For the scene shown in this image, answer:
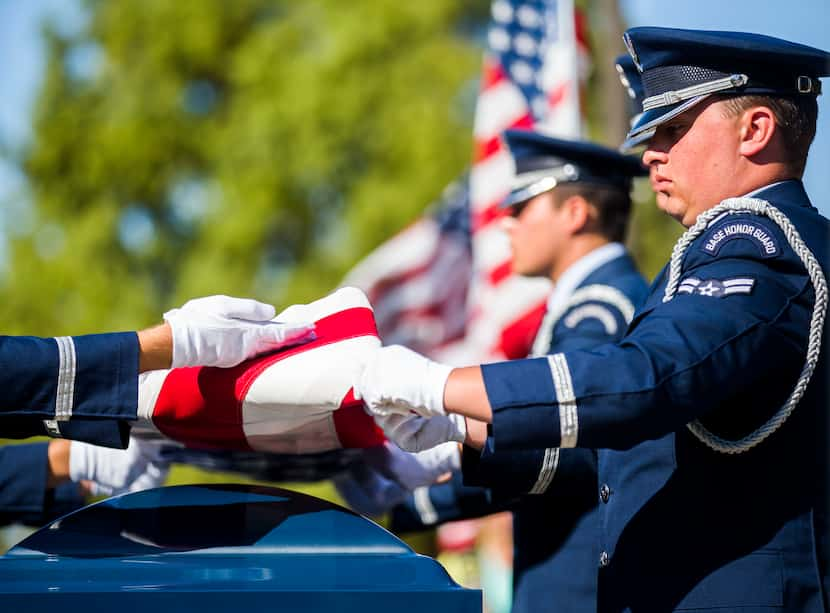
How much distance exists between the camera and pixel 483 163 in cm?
705

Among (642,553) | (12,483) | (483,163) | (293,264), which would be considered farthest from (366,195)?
(642,553)

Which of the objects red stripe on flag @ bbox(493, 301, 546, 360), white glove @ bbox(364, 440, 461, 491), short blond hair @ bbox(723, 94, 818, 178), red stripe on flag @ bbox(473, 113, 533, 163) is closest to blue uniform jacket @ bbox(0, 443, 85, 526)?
white glove @ bbox(364, 440, 461, 491)

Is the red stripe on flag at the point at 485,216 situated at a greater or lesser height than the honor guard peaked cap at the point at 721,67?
greater

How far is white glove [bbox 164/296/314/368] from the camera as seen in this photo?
7.11ft

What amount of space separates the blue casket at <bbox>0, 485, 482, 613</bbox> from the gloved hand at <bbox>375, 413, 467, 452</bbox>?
0.20 m

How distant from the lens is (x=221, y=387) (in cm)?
226

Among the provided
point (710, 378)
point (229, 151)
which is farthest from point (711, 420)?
point (229, 151)

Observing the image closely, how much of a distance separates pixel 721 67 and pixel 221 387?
1108 mm

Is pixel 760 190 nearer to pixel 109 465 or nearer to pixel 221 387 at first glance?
pixel 221 387

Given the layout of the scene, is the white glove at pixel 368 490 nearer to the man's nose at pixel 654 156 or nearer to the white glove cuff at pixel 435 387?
the white glove cuff at pixel 435 387

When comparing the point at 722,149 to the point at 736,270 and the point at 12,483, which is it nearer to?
the point at 736,270

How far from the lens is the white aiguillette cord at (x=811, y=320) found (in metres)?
1.98

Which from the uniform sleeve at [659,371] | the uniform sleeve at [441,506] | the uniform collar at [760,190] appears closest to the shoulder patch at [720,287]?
the uniform sleeve at [659,371]

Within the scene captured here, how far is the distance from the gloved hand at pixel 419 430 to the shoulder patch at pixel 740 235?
608 mm
